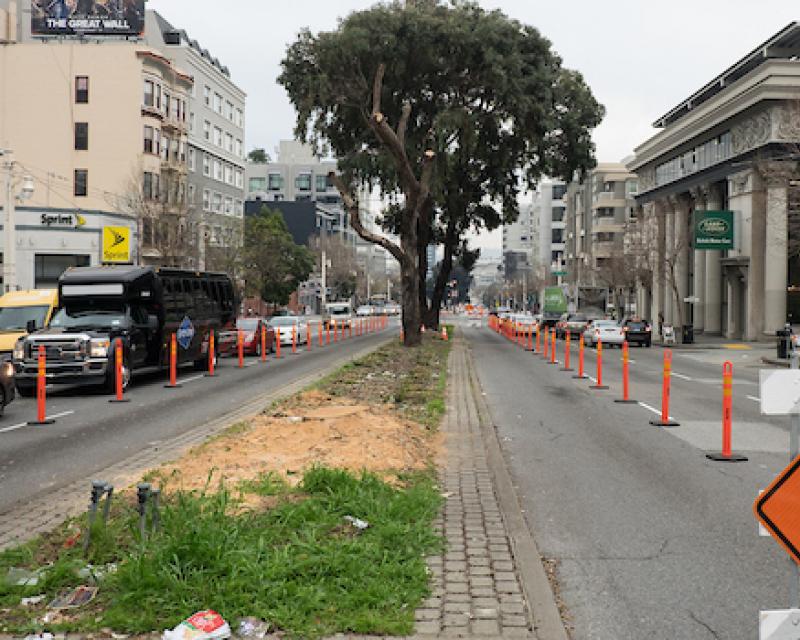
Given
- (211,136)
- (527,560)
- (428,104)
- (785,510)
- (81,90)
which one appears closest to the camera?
(785,510)

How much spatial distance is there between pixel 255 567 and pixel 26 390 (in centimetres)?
1463

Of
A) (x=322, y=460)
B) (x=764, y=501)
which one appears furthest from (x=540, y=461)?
(x=764, y=501)

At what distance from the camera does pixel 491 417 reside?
1477 cm

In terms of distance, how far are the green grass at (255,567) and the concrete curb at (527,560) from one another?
0.67 m

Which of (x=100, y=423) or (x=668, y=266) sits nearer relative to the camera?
(x=100, y=423)

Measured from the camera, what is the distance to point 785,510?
4047 mm

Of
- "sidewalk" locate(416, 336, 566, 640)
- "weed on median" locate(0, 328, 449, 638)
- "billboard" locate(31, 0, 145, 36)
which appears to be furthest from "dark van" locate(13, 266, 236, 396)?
"billboard" locate(31, 0, 145, 36)

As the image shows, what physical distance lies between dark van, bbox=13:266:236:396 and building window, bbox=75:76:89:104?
1397 inches

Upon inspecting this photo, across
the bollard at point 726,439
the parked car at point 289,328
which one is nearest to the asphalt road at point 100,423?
the bollard at point 726,439

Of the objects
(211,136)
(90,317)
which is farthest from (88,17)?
(90,317)

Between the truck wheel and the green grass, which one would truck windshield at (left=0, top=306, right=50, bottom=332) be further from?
the green grass

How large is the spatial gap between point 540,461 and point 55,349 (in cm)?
1113

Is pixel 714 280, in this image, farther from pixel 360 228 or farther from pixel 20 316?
pixel 20 316

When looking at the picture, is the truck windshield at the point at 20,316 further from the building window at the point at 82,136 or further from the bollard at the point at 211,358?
the building window at the point at 82,136
